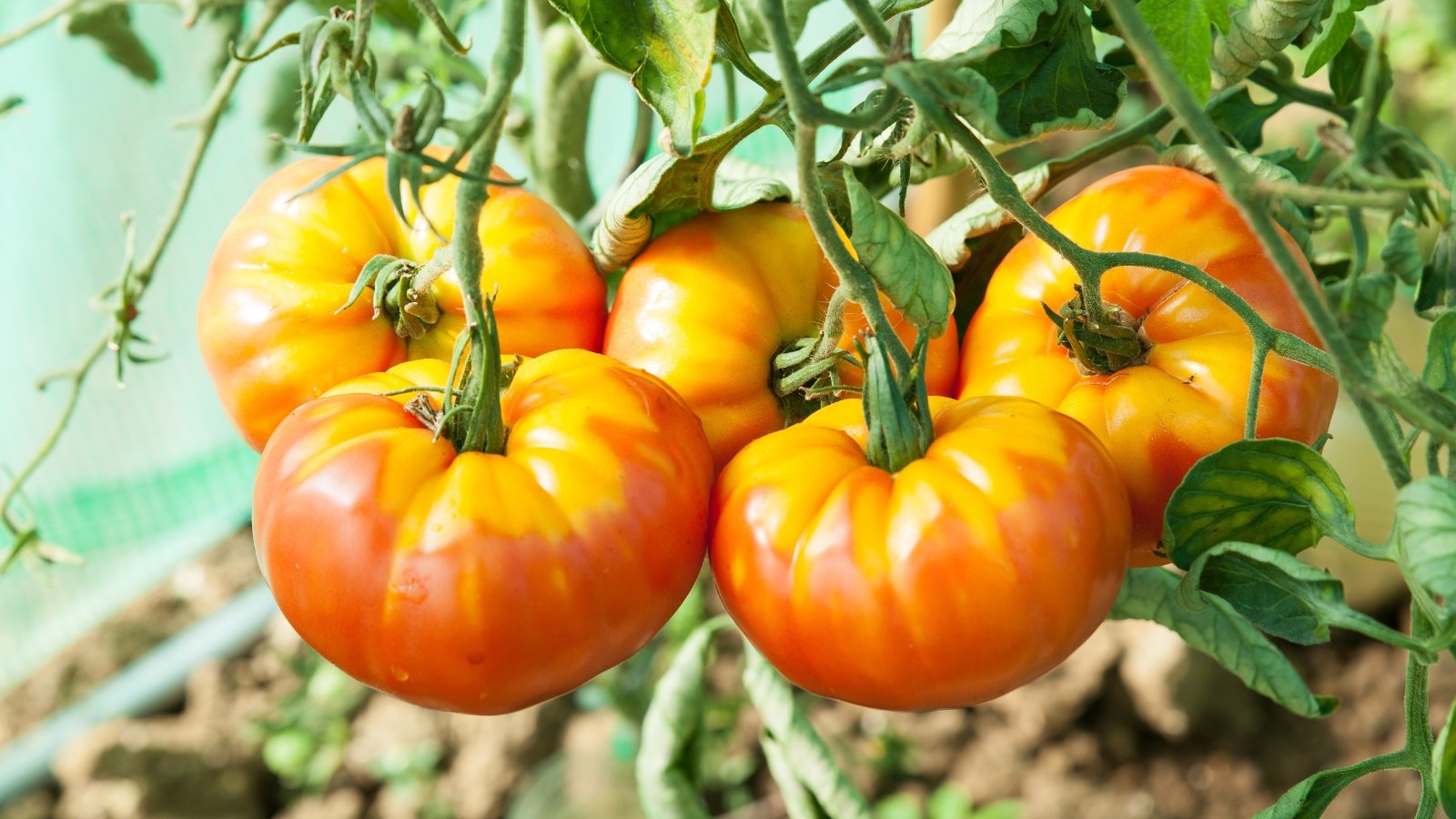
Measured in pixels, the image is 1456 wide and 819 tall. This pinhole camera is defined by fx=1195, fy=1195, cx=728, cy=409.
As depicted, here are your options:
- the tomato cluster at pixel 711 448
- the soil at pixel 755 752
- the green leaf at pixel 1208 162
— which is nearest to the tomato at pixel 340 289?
the tomato cluster at pixel 711 448

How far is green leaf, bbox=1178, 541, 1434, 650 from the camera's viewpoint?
0.47 m

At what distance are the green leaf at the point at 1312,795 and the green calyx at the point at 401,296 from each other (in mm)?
480

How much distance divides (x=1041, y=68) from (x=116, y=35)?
29.4 inches

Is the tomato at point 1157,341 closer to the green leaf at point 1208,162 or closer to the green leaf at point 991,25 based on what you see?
the green leaf at point 1208,162

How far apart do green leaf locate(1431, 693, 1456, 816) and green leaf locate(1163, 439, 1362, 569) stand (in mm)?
75

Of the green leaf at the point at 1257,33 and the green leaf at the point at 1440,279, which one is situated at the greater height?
the green leaf at the point at 1257,33

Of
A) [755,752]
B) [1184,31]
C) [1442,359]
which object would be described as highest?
[1184,31]

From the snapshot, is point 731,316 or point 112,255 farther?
point 112,255

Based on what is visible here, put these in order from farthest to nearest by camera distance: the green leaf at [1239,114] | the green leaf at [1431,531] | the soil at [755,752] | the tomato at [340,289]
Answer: the soil at [755,752] < the green leaf at [1239,114] < the tomato at [340,289] < the green leaf at [1431,531]

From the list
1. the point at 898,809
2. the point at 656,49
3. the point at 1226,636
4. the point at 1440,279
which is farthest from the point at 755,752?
the point at 656,49

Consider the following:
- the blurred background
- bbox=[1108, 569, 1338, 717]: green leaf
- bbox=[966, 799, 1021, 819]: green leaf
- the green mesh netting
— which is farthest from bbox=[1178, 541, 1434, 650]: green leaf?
bbox=[966, 799, 1021, 819]: green leaf

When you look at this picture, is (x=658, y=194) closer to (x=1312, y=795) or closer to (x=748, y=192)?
(x=748, y=192)

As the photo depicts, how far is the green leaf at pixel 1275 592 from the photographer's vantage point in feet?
1.55

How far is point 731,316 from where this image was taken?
0.61 metres
